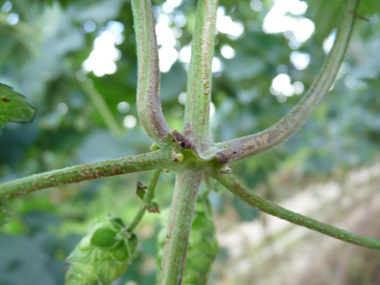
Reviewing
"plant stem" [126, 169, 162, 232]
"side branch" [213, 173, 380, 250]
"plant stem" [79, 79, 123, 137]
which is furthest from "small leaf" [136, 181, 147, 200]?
"plant stem" [79, 79, 123, 137]

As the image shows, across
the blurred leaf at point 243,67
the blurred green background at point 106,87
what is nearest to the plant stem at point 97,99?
the blurred green background at point 106,87

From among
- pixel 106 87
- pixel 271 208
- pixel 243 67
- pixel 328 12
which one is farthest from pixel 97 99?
pixel 271 208

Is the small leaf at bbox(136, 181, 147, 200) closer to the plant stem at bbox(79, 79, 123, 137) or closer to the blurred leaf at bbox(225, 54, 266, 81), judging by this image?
the blurred leaf at bbox(225, 54, 266, 81)

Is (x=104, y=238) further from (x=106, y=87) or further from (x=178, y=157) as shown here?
(x=106, y=87)

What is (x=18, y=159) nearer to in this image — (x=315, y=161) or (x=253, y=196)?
(x=253, y=196)

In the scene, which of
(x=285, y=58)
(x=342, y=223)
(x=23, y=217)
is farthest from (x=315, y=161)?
(x=23, y=217)

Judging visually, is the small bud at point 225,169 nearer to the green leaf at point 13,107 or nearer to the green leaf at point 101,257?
the green leaf at point 101,257
